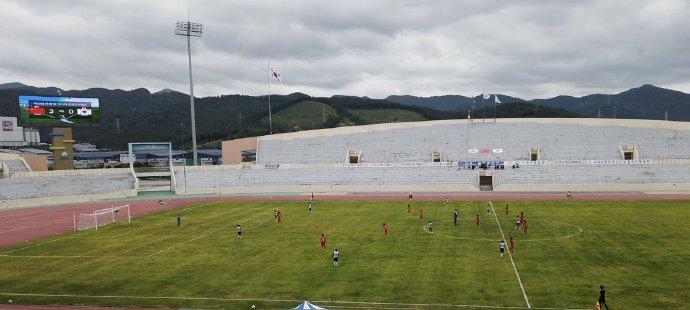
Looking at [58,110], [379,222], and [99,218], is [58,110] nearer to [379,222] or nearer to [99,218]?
[99,218]

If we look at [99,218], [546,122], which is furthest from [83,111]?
[546,122]

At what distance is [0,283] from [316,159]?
63.7m

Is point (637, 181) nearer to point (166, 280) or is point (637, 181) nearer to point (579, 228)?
point (579, 228)

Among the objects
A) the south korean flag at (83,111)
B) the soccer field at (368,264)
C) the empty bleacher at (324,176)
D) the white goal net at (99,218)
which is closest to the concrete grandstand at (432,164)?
the empty bleacher at (324,176)

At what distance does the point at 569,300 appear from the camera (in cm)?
2167

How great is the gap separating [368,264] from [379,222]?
16.0 metres

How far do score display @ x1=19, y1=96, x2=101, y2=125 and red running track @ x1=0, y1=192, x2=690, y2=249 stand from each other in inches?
588

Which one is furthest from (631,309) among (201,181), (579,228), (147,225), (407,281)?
(201,181)

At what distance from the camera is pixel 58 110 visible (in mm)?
74375

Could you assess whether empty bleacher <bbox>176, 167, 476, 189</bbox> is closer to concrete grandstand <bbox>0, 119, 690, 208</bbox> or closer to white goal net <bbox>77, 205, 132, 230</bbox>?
concrete grandstand <bbox>0, 119, 690, 208</bbox>

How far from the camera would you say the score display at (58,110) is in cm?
7194

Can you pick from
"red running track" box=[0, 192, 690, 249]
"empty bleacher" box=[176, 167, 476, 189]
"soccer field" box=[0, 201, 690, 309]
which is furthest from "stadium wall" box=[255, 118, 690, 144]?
"soccer field" box=[0, 201, 690, 309]

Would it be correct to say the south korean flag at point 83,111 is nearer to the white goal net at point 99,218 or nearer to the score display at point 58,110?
the score display at point 58,110

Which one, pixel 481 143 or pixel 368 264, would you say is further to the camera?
pixel 481 143
